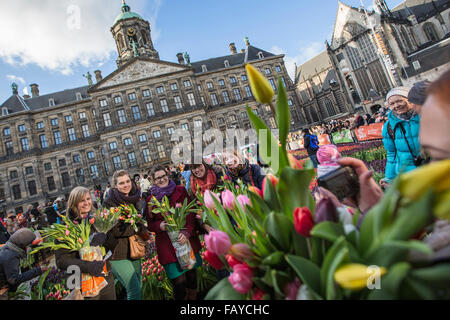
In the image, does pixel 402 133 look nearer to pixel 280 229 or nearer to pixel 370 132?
pixel 280 229

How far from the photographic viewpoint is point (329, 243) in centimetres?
70

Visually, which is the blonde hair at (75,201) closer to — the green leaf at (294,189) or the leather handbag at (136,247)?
the leather handbag at (136,247)

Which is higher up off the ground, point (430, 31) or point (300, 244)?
point (430, 31)

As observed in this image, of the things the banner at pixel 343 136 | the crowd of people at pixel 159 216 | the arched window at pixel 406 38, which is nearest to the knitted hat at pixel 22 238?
the crowd of people at pixel 159 216

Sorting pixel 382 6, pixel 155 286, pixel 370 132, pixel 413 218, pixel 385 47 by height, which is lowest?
pixel 155 286

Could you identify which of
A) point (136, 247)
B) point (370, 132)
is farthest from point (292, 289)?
point (370, 132)

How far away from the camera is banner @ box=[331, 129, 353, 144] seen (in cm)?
1388

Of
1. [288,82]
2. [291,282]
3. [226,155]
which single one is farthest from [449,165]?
[288,82]

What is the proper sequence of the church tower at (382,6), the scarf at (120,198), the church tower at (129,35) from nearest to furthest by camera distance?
the scarf at (120,198) → the church tower at (382,6) → the church tower at (129,35)

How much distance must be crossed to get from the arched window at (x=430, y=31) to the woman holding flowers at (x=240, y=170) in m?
48.6

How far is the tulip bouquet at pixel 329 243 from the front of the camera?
448 mm

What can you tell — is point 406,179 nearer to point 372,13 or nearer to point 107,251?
point 107,251

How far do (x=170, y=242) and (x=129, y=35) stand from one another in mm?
42406


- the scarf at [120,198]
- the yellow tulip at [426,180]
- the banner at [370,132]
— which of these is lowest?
the yellow tulip at [426,180]
